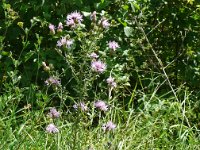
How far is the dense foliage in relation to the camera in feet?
10.1

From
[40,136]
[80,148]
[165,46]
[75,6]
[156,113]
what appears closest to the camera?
[80,148]

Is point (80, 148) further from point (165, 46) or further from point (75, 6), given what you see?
point (165, 46)

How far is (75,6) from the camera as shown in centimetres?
417

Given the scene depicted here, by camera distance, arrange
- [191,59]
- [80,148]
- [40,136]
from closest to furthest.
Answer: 1. [80,148]
2. [40,136]
3. [191,59]

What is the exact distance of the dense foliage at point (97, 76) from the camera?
Answer: 10.1 feet

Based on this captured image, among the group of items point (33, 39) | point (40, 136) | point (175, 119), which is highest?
point (33, 39)

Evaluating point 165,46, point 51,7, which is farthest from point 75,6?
point 165,46

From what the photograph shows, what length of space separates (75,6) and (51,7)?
21 cm

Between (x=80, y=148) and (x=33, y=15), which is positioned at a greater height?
(x=33, y=15)

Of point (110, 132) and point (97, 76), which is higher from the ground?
point (97, 76)

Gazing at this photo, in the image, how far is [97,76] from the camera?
3.08 meters

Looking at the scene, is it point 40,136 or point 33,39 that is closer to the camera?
point 40,136

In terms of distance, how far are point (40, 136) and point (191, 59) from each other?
189 centimetres

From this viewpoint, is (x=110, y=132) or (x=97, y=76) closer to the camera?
A: (x=97, y=76)
